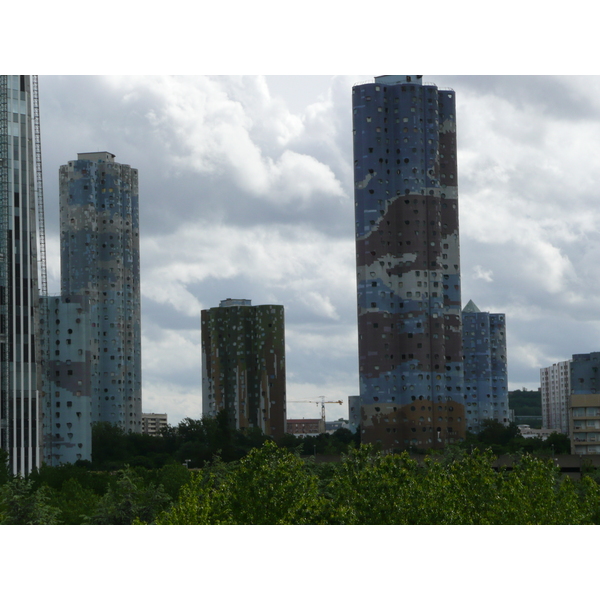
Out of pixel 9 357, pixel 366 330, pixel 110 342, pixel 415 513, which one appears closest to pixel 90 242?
pixel 110 342

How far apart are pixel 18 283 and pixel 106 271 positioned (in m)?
92.7

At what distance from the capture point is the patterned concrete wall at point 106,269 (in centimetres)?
18762

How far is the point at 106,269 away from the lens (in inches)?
7554

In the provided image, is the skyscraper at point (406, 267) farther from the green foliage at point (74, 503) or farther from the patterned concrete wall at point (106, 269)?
the green foliage at point (74, 503)

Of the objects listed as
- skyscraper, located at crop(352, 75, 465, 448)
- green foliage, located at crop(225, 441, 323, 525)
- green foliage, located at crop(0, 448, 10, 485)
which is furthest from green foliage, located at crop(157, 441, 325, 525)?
skyscraper, located at crop(352, 75, 465, 448)

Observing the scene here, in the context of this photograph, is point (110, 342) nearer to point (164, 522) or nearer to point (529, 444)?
point (529, 444)

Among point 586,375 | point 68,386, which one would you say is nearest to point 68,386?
point 68,386

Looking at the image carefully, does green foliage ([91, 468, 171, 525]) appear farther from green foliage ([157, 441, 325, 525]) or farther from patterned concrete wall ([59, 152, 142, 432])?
patterned concrete wall ([59, 152, 142, 432])

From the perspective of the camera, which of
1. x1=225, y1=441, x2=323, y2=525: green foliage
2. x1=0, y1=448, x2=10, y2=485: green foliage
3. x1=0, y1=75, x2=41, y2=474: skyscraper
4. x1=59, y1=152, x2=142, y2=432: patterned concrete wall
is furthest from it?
x1=59, y1=152, x2=142, y2=432: patterned concrete wall

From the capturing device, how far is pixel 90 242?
189 metres

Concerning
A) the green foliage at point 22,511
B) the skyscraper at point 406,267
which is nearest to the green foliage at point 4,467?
the green foliage at point 22,511

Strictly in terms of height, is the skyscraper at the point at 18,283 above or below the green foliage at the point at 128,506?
above

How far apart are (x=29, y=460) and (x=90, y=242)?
96.7 meters

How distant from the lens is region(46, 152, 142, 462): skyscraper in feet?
614
